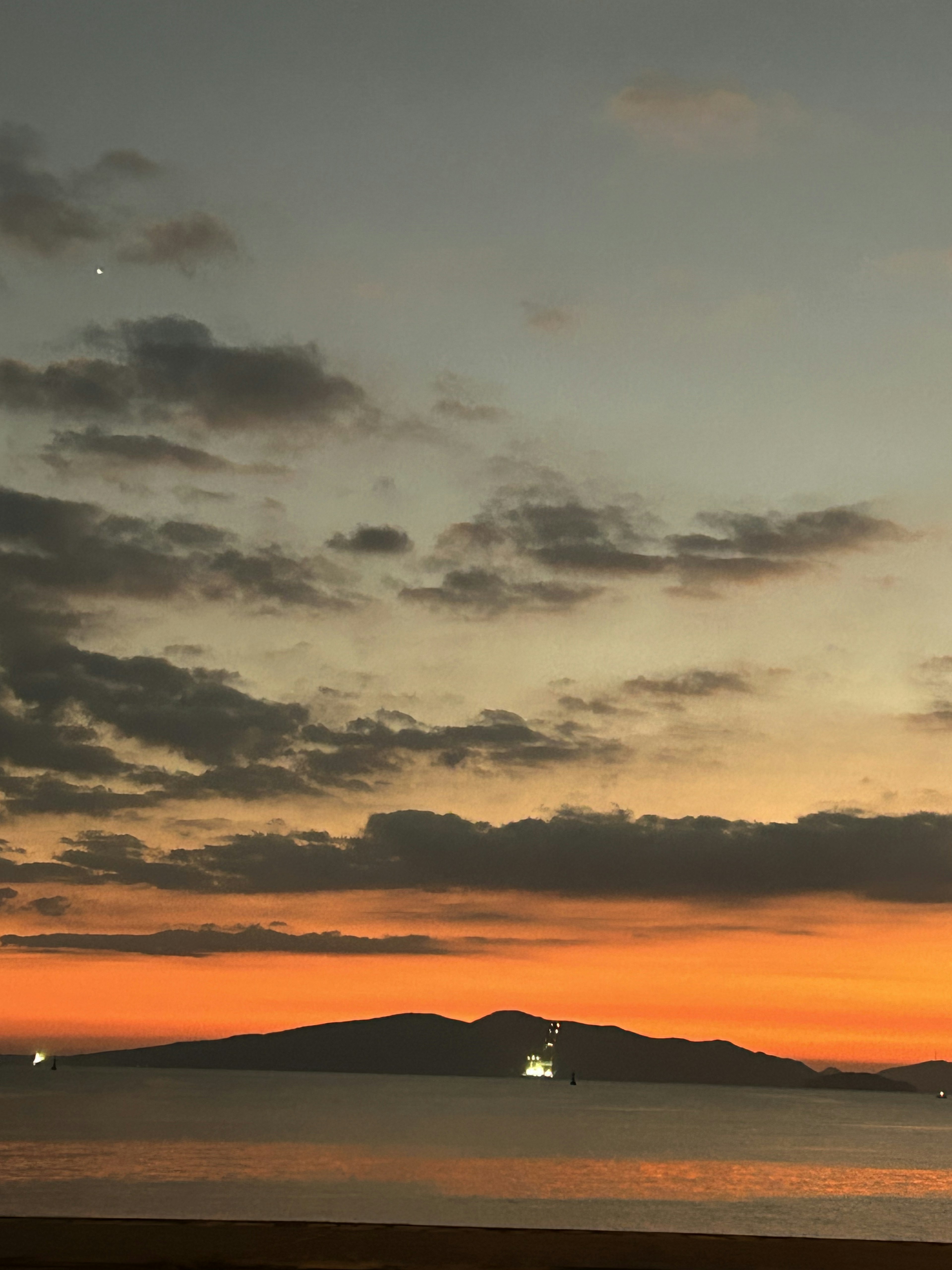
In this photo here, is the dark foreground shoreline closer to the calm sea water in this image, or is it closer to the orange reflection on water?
the calm sea water

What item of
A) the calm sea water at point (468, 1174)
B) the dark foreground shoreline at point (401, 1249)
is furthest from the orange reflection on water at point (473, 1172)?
the dark foreground shoreline at point (401, 1249)

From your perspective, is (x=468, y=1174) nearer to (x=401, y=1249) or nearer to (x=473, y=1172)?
(x=473, y=1172)

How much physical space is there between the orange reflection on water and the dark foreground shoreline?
4396 centimetres

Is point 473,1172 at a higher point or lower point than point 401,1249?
lower

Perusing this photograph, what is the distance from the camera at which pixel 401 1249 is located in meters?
21.6

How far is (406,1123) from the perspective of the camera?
147 meters

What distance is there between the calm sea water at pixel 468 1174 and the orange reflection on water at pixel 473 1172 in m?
0.30

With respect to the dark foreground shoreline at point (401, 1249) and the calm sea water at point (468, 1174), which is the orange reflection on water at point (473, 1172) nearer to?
the calm sea water at point (468, 1174)

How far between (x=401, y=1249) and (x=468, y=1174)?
61978 millimetres

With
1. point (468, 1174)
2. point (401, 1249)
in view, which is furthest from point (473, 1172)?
point (401, 1249)

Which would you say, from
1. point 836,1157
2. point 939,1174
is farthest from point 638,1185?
point 836,1157

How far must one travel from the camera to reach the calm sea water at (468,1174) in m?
55.2

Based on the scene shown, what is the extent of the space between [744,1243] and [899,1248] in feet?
8.81

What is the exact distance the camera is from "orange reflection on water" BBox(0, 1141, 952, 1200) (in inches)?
2815
